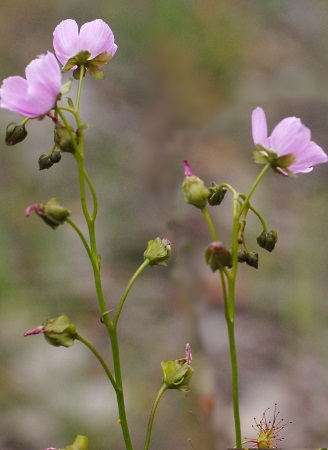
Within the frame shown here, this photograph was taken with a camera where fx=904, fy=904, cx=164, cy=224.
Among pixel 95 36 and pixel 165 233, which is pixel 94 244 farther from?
pixel 165 233

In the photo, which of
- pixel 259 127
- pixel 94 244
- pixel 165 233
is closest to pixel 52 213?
pixel 94 244

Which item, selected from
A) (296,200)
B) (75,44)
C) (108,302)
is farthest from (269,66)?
(75,44)

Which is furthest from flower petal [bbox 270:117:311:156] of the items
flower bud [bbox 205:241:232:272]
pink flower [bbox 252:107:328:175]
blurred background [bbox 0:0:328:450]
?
blurred background [bbox 0:0:328:450]

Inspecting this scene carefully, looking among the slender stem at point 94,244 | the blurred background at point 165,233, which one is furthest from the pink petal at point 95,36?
the blurred background at point 165,233

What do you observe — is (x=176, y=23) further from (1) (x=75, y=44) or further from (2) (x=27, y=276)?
(1) (x=75, y=44)

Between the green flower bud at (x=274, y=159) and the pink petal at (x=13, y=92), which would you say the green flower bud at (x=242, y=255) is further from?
the pink petal at (x=13, y=92)
